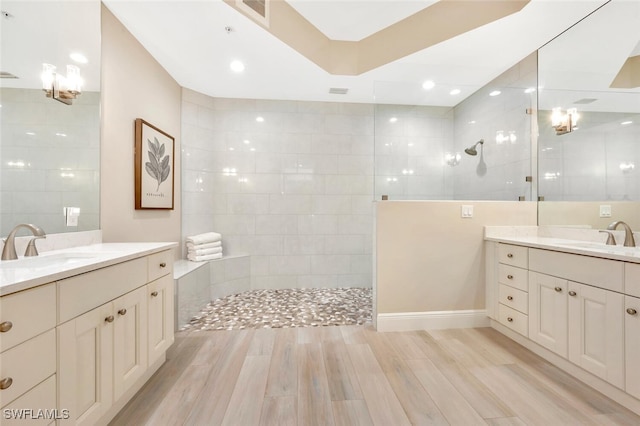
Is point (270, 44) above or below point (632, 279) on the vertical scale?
above

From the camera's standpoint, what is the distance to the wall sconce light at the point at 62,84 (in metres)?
1.57

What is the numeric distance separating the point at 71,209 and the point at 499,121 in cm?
377

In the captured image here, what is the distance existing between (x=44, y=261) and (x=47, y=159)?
1.99 ft

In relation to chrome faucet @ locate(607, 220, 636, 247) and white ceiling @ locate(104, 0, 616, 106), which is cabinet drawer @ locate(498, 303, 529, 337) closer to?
chrome faucet @ locate(607, 220, 636, 247)

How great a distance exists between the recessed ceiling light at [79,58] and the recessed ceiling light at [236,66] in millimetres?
1268

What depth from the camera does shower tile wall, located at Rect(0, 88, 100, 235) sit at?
1.38 meters

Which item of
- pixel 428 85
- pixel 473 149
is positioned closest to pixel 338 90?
pixel 428 85

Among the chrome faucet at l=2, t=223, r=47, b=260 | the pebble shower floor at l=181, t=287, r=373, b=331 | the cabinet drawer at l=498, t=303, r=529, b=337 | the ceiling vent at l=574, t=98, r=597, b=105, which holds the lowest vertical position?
the pebble shower floor at l=181, t=287, r=373, b=331

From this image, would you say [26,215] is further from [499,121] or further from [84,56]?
[499,121]

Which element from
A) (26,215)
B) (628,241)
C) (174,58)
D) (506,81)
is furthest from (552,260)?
(174,58)

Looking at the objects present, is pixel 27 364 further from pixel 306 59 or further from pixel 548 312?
pixel 306 59

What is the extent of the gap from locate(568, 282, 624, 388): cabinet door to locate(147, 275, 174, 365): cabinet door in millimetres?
2599

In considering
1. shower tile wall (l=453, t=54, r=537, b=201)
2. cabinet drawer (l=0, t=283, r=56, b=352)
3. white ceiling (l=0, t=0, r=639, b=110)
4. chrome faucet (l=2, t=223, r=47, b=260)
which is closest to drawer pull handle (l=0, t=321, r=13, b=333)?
cabinet drawer (l=0, t=283, r=56, b=352)

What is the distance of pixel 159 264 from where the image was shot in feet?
5.78
